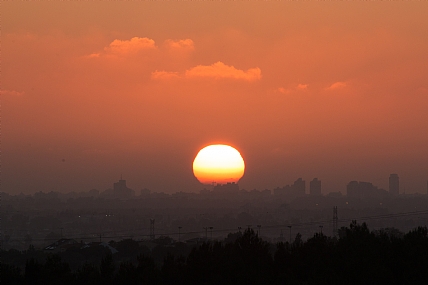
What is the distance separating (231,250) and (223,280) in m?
9.62

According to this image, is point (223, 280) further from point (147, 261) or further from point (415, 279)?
point (415, 279)

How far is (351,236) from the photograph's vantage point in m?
70.4

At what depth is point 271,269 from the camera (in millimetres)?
52562

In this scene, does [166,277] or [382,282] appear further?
[166,277]

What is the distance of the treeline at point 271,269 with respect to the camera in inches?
1820

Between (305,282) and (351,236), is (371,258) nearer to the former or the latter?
(305,282)

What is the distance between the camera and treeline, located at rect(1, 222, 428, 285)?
46219 millimetres

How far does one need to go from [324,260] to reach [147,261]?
1789cm

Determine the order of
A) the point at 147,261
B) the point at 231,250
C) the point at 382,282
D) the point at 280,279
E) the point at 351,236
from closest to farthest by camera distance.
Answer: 1. the point at 382,282
2. the point at 280,279
3. the point at 147,261
4. the point at 231,250
5. the point at 351,236

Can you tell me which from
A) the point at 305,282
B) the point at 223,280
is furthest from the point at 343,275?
the point at 223,280

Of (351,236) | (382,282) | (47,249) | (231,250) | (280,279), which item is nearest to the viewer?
(382,282)

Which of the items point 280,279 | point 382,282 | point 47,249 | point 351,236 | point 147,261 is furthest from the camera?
point 47,249

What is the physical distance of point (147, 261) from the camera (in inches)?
2072

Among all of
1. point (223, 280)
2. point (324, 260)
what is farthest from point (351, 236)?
point (223, 280)
